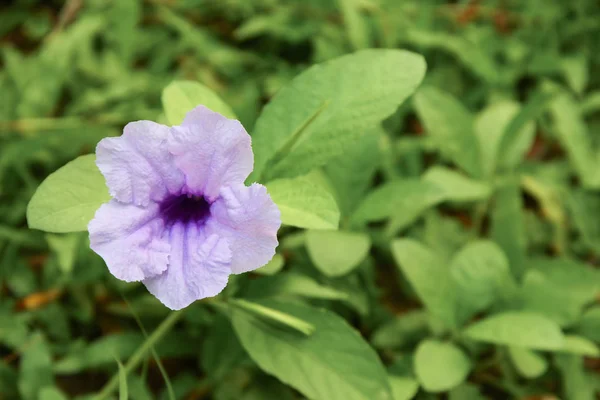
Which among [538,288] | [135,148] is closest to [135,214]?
[135,148]

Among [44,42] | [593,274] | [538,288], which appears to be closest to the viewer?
[538,288]

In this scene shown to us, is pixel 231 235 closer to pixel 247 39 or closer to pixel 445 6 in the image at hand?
pixel 247 39

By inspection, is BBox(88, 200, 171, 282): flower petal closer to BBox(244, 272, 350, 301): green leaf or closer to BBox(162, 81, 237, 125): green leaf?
BBox(162, 81, 237, 125): green leaf

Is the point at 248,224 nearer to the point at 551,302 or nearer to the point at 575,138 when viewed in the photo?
the point at 551,302

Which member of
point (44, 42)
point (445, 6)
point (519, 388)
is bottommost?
point (519, 388)

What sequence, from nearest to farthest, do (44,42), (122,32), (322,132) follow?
(322,132) → (122,32) → (44,42)

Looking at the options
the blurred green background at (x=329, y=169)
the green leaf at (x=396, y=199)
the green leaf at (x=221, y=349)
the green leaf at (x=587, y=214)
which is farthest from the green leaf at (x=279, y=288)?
the green leaf at (x=587, y=214)

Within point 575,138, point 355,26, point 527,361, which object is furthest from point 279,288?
point 575,138
